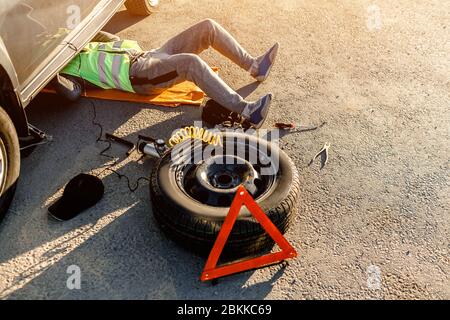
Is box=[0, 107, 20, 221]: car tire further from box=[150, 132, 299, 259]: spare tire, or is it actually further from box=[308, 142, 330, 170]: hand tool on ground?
box=[308, 142, 330, 170]: hand tool on ground

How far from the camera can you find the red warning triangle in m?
3.15

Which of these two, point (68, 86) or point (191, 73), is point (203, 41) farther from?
point (68, 86)

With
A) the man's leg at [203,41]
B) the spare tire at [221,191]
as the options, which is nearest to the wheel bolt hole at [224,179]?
the spare tire at [221,191]

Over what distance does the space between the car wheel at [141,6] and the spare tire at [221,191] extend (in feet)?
9.35

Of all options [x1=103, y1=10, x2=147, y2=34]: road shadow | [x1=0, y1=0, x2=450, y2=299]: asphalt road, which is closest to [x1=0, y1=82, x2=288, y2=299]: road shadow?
[x1=0, y1=0, x2=450, y2=299]: asphalt road

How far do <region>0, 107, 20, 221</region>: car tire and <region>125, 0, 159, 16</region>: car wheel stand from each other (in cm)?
284

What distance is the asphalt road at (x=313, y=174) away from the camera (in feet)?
10.8

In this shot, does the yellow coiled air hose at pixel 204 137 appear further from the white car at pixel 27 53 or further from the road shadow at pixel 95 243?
the white car at pixel 27 53

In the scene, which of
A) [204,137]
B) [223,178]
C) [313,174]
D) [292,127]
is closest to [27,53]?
[204,137]

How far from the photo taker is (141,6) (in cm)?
602

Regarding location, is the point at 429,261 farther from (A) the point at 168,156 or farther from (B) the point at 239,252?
(A) the point at 168,156

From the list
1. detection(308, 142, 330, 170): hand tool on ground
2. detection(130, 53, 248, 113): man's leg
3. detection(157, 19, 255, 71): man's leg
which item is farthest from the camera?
detection(157, 19, 255, 71): man's leg
